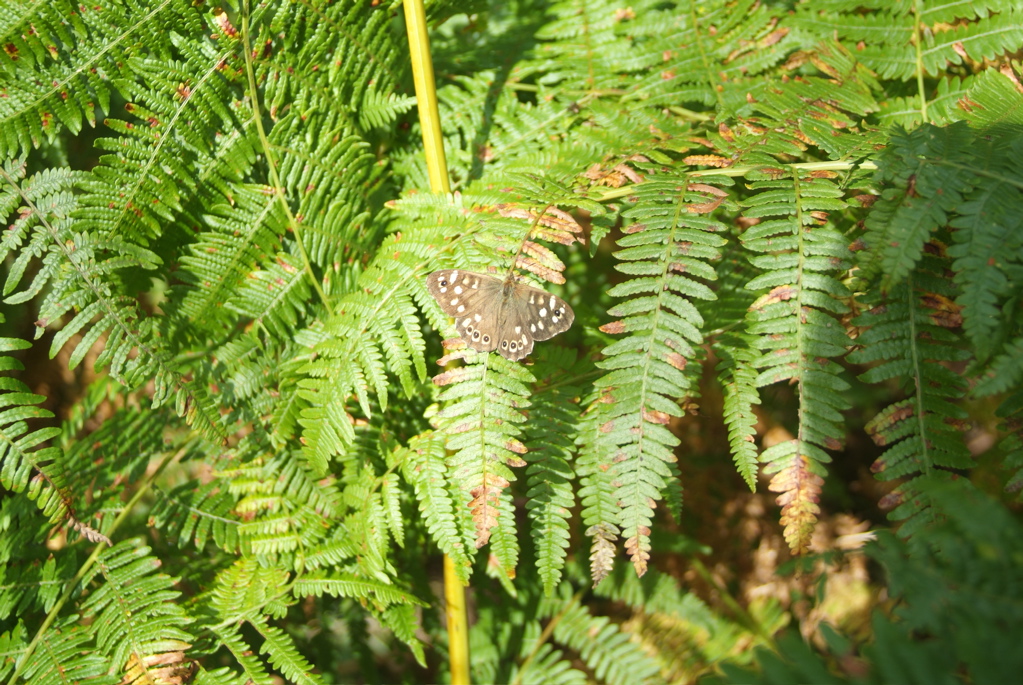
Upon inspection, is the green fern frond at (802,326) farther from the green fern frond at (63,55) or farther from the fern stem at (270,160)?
the green fern frond at (63,55)

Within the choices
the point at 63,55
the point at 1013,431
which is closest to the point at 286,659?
the point at 63,55

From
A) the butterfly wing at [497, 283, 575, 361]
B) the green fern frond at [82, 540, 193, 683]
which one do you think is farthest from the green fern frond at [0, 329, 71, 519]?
the butterfly wing at [497, 283, 575, 361]

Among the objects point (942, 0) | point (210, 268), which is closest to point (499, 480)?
point (210, 268)

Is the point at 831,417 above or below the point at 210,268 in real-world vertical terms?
below

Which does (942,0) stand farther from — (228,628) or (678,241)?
(228,628)

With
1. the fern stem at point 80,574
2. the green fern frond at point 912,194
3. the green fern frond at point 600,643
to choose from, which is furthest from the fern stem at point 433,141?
the green fern frond at point 912,194

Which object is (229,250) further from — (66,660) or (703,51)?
(703,51)

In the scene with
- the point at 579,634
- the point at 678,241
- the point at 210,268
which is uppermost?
the point at 678,241

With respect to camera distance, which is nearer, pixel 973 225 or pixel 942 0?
pixel 973 225
